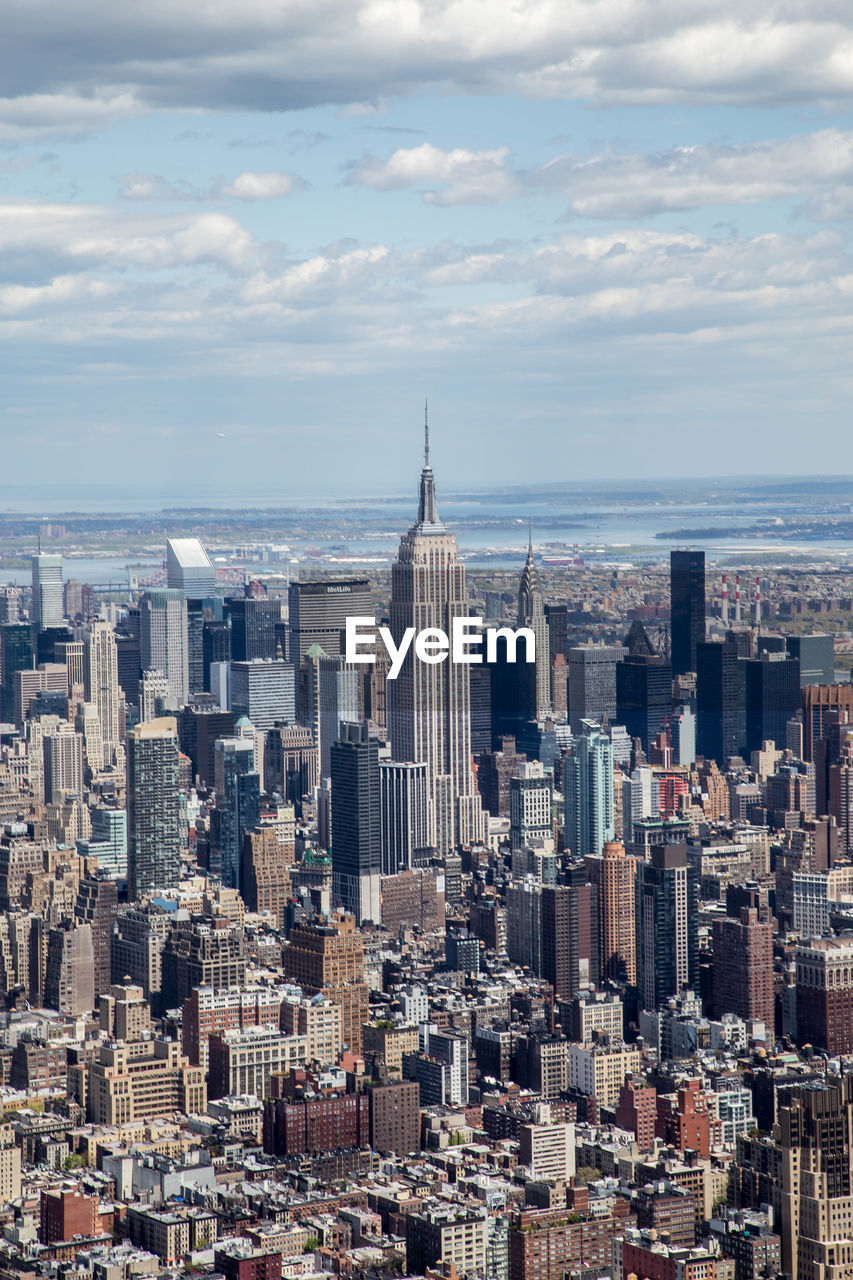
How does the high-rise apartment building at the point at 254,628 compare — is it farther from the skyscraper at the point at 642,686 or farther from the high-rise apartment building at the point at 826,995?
the high-rise apartment building at the point at 826,995

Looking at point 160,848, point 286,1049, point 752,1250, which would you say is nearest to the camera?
point 752,1250

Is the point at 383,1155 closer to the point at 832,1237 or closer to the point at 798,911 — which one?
the point at 832,1237

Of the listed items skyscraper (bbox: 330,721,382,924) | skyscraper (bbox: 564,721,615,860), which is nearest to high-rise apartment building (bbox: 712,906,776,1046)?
skyscraper (bbox: 564,721,615,860)

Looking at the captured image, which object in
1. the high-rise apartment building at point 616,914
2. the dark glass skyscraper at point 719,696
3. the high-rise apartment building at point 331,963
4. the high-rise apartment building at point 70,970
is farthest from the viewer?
the dark glass skyscraper at point 719,696

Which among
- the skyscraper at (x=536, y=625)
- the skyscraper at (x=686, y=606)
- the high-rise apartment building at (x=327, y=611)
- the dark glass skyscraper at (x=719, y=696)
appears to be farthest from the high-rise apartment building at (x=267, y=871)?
the skyscraper at (x=686, y=606)

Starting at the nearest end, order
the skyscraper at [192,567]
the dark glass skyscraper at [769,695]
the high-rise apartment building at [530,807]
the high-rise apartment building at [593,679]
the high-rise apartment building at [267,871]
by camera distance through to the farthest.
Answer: the high-rise apartment building at [267,871] < the high-rise apartment building at [530,807] < the dark glass skyscraper at [769,695] < the high-rise apartment building at [593,679] < the skyscraper at [192,567]

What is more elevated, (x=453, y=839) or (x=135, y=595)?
(x=135, y=595)

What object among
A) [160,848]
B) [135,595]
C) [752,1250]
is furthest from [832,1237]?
[135,595]
